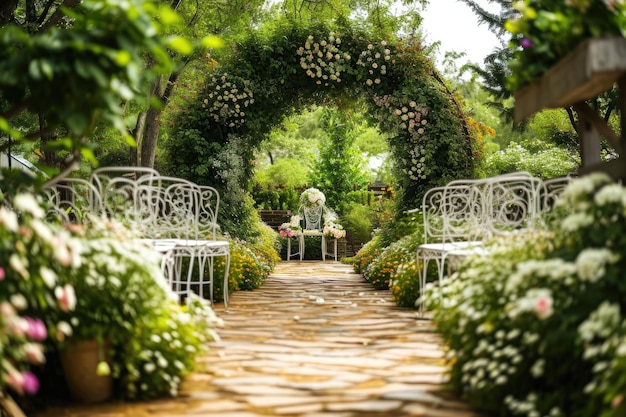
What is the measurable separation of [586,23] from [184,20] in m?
9.43

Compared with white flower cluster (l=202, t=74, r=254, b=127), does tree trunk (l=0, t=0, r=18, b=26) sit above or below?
above

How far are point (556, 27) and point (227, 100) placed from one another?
6.65 meters

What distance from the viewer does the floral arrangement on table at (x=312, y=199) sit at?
1382cm

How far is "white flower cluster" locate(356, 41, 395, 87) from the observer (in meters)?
9.29

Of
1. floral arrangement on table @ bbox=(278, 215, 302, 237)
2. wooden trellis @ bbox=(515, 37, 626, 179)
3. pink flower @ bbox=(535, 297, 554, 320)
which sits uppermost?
wooden trellis @ bbox=(515, 37, 626, 179)

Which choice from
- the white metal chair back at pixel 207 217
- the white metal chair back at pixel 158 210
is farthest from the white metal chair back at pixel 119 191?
the white metal chair back at pixel 207 217

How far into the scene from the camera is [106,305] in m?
3.10

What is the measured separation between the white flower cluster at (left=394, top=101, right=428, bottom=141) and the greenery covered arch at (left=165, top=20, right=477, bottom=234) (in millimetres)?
13

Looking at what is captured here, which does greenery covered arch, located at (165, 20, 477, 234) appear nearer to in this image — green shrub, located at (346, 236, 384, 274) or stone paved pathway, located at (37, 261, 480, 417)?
green shrub, located at (346, 236, 384, 274)

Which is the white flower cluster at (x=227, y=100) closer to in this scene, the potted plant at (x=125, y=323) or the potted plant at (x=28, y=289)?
the potted plant at (x=125, y=323)

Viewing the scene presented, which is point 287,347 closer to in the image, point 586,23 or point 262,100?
point 586,23

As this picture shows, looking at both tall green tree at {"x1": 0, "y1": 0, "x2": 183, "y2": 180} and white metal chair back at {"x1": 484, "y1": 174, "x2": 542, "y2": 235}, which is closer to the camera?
tall green tree at {"x1": 0, "y1": 0, "x2": 183, "y2": 180}

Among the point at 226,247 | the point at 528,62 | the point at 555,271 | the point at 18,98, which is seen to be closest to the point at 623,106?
the point at 528,62

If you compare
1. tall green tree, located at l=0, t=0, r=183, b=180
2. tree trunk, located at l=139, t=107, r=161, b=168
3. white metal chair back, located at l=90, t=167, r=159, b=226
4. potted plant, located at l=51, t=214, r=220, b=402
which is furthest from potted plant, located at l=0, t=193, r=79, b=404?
tree trunk, located at l=139, t=107, r=161, b=168
